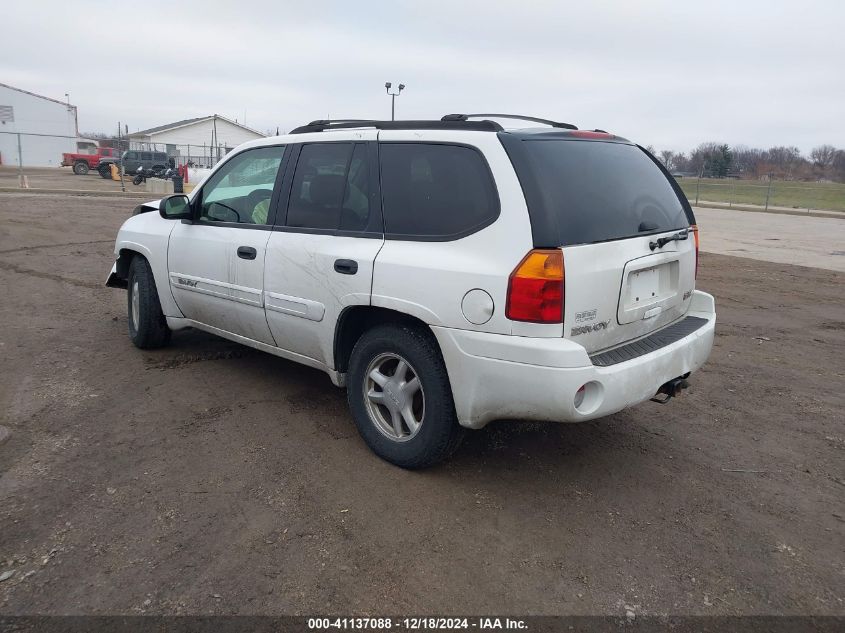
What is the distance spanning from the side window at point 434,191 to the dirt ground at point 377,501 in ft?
4.38

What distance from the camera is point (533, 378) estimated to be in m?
2.99

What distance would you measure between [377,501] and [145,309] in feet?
10.0

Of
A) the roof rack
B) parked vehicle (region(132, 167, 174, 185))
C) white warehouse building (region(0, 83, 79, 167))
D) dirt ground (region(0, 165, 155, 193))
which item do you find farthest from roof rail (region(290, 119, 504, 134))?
white warehouse building (region(0, 83, 79, 167))

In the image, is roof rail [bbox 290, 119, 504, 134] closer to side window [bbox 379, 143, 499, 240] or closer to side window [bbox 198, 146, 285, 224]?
side window [bbox 379, 143, 499, 240]

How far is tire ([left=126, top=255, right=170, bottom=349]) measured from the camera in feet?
17.5

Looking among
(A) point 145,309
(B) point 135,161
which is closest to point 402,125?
(A) point 145,309

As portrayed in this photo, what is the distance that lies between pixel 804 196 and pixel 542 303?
4352cm

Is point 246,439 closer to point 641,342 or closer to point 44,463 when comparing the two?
point 44,463

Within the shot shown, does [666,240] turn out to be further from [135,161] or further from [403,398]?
[135,161]

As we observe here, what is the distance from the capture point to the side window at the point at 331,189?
3779 millimetres

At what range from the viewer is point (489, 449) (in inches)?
155

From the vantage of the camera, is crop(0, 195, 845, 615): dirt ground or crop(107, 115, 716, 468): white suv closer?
crop(0, 195, 845, 615): dirt ground

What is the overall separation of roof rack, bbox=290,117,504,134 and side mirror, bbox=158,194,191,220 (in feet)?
3.38

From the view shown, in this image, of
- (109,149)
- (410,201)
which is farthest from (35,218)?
(109,149)
